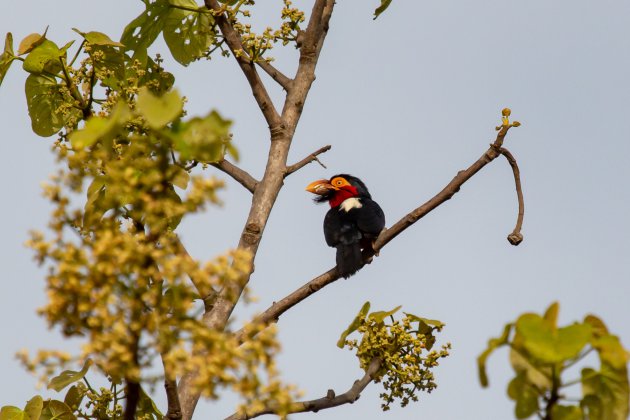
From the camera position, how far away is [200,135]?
1.55 metres

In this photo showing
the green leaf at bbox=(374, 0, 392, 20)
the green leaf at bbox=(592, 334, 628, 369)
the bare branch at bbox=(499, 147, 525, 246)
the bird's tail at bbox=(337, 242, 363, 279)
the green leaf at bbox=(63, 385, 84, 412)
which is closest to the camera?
the green leaf at bbox=(592, 334, 628, 369)

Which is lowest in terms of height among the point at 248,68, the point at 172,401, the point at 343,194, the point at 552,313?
the point at 552,313

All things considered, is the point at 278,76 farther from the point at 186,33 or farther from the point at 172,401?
the point at 172,401

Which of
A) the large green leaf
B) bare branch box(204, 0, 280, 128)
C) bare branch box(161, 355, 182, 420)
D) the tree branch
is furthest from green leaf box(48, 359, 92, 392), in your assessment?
bare branch box(204, 0, 280, 128)

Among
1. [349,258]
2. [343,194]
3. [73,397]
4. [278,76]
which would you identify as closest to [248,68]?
[278,76]

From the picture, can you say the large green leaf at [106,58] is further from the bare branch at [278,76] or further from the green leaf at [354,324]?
the green leaf at [354,324]

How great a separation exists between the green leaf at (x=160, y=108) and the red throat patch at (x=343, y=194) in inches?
208

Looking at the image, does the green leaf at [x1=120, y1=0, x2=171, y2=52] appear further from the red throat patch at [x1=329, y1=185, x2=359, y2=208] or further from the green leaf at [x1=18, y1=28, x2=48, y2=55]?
the red throat patch at [x1=329, y1=185, x2=359, y2=208]

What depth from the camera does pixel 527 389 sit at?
1.65 metres

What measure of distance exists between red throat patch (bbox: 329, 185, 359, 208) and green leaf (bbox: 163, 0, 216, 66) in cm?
223

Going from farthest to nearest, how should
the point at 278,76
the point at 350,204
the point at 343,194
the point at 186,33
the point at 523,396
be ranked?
the point at 343,194 → the point at 350,204 → the point at 186,33 → the point at 278,76 → the point at 523,396

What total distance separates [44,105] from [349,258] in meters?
1.85

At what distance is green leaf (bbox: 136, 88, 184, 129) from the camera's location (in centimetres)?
152

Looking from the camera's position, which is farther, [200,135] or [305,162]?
[305,162]
